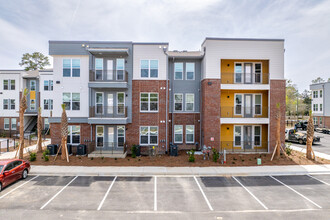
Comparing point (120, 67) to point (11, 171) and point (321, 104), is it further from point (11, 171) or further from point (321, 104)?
point (321, 104)

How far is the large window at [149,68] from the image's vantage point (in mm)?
17562

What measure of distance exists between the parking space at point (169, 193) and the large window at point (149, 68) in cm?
926

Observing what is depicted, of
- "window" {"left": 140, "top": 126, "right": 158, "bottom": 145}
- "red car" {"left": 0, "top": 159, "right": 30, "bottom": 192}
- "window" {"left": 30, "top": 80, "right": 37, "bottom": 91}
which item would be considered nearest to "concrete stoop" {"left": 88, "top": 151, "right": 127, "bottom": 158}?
"window" {"left": 140, "top": 126, "right": 158, "bottom": 145}

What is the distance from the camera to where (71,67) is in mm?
17297

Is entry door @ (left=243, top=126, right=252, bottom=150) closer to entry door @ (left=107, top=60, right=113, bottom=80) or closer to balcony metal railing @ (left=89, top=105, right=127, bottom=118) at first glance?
balcony metal railing @ (left=89, top=105, right=127, bottom=118)

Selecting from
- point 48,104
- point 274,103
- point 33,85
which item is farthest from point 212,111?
point 33,85

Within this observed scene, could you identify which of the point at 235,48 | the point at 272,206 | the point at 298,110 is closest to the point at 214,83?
the point at 235,48

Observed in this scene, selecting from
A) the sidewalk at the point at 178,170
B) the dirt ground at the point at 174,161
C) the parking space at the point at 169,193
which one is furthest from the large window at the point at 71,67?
the parking space at the point at 169,193

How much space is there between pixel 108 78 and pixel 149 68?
3.82 m

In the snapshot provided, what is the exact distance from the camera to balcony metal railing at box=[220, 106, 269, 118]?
59.7ft

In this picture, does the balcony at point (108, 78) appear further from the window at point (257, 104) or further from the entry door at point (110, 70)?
the window at point (257, 104)

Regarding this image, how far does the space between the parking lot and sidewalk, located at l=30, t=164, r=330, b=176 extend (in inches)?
19.0

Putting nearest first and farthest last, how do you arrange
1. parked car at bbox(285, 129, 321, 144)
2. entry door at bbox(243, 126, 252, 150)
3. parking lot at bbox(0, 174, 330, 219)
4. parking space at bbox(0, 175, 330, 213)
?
parking lot at bbox(0, 174, 330, 219)
parking space at bbox(0, 175, 330, 213)
entry door at bbox(243, 126, 252, 150)
parked car at bbox(285, 129, 321, 144)

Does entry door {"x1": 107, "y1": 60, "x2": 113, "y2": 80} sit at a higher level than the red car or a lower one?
higher
